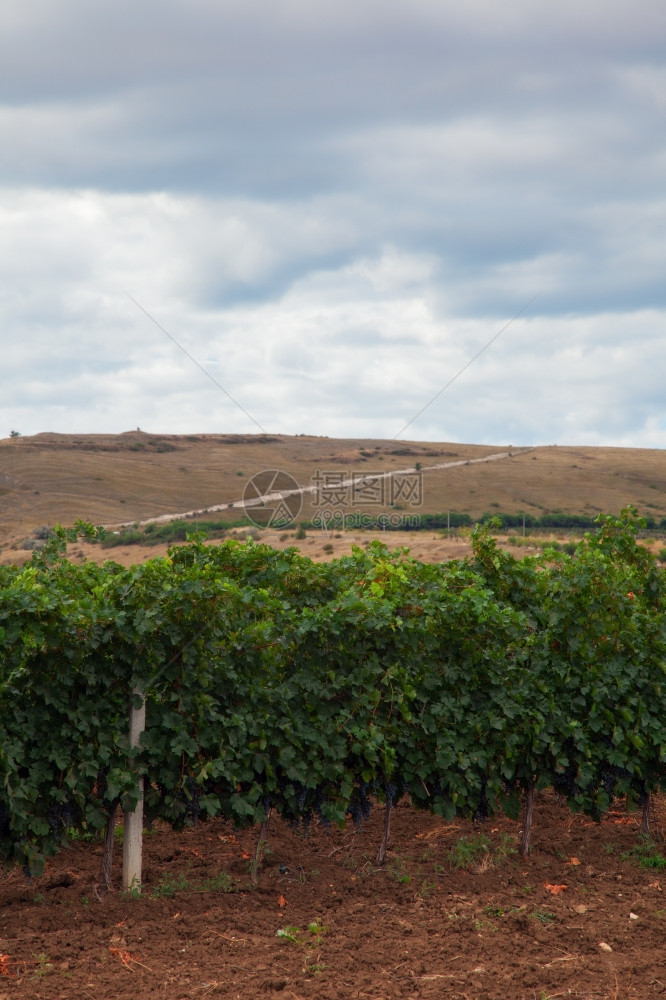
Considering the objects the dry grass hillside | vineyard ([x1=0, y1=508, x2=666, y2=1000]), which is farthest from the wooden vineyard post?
the dry grass hillside

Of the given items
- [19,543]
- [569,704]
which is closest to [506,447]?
[19,543]

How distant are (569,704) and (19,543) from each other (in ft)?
177

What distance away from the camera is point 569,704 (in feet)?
22.7

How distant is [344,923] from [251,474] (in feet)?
302

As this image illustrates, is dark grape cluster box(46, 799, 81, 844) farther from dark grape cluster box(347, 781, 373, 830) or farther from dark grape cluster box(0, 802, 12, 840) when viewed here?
dark grape cluster box(347, 781, 373, 830)

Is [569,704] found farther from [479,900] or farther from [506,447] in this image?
[506,447]

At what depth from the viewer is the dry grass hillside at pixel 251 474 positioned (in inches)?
3056
